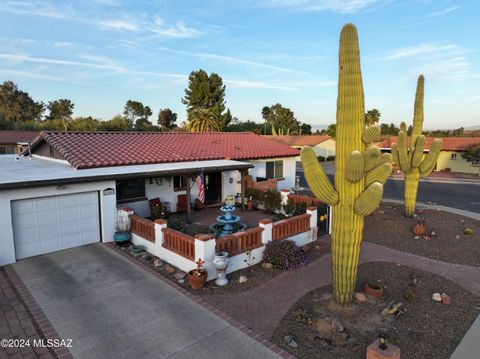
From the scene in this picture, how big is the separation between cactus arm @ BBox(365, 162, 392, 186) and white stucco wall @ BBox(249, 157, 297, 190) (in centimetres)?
1336

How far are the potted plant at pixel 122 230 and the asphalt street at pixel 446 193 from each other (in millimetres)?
18433

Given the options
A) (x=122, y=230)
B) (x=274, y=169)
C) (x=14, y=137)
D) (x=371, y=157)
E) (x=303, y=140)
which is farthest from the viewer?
Answer: (x=303, y=140)

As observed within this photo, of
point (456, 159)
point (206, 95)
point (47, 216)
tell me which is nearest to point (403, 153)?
point (47, 216)

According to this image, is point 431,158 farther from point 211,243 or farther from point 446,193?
point 446,193

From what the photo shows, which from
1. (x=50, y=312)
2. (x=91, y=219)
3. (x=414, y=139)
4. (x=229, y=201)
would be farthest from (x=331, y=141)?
(x=50, y=312)

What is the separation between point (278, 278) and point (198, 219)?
6581 mm

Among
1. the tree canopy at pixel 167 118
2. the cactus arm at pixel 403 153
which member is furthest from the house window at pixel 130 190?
the tree canopy at pixel 167 118

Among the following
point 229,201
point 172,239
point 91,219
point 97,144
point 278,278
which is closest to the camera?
point 278,278

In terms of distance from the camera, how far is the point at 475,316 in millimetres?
7336

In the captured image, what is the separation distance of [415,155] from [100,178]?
13662 millimetres

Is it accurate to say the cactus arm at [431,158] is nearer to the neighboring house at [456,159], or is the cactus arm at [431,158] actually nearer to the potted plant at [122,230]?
the potted plant at [122,230]

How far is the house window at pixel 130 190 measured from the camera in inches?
556

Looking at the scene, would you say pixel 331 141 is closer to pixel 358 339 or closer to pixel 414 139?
pixel 414 139

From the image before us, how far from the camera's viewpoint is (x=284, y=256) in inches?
387
